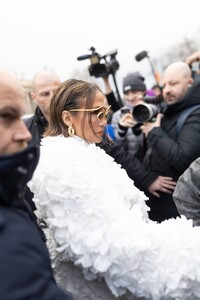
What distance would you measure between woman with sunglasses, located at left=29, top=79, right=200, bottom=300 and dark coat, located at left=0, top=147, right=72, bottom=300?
17.5 inches

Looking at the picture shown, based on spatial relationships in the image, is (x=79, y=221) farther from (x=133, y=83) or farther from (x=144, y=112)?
(x=133, y=83)

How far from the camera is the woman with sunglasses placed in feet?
4.16

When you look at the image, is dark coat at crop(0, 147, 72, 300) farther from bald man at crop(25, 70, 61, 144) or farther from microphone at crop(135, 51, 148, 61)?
microphone at crop(135, 51, 148, 61)

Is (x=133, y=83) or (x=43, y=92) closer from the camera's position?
(x=43, y=92)

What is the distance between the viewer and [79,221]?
1.32 metres

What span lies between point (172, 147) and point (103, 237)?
1.32 meters

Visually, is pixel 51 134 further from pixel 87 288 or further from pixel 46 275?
pixel 46 275

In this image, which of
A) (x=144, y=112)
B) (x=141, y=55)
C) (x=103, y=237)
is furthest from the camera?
(x=141, y=55)

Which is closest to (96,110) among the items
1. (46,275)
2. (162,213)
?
(46,275)

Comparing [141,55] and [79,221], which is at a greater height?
[79,221]

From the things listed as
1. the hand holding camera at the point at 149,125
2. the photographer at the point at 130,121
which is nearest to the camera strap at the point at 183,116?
the hand holding camera at the point at 149,125

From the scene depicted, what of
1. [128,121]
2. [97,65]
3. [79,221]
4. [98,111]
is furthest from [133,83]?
[79,221]

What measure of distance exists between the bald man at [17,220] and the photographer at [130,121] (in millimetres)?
1971

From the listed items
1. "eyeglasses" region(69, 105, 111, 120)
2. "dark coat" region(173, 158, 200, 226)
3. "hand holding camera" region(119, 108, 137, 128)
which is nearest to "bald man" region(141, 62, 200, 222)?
"hand holding camera" region(119, 108, 137, 128)
